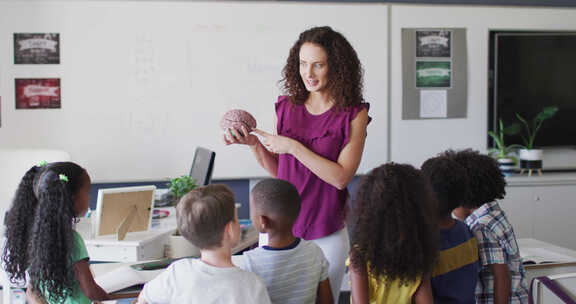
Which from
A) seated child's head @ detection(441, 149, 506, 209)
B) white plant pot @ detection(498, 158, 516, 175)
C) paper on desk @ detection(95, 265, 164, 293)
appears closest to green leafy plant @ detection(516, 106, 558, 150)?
white plant pot @ detection(498, 158, 516, 175)

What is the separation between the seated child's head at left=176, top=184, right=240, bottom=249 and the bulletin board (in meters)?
2.83

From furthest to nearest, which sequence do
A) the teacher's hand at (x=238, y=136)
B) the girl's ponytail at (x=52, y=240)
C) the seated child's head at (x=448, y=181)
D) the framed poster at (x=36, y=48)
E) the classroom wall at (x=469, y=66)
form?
the classroom wall at (x=469, y=66) < the framed poster at (x=36, y=48) < the teacher's hand at (x=238, y=136) < the seated child's head at (x=448, y=181) < the girl's ponytail at (x=52, y=240)

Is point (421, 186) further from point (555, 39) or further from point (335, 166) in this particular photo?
point (555, 39)

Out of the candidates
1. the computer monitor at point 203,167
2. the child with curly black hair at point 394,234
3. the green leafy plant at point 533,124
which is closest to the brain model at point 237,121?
the child with curly black hair at point 394,234

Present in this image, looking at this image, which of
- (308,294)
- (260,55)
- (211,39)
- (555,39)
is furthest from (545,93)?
(308,294)

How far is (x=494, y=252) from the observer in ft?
5.12

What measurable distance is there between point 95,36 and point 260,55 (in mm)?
1162

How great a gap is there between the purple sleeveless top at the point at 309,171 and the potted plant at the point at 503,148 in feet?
8.26

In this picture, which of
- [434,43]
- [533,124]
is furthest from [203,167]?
[533,124]

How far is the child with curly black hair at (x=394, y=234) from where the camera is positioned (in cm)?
129

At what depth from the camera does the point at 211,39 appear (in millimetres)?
3670

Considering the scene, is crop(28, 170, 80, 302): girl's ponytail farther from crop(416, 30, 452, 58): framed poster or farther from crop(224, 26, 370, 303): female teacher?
crop(416, 30, 452, 58): framed poster

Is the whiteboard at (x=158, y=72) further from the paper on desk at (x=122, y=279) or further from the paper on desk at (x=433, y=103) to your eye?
the paper on desk at (x=122, y=279)

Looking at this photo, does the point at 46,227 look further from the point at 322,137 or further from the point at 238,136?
the point at 322,137
